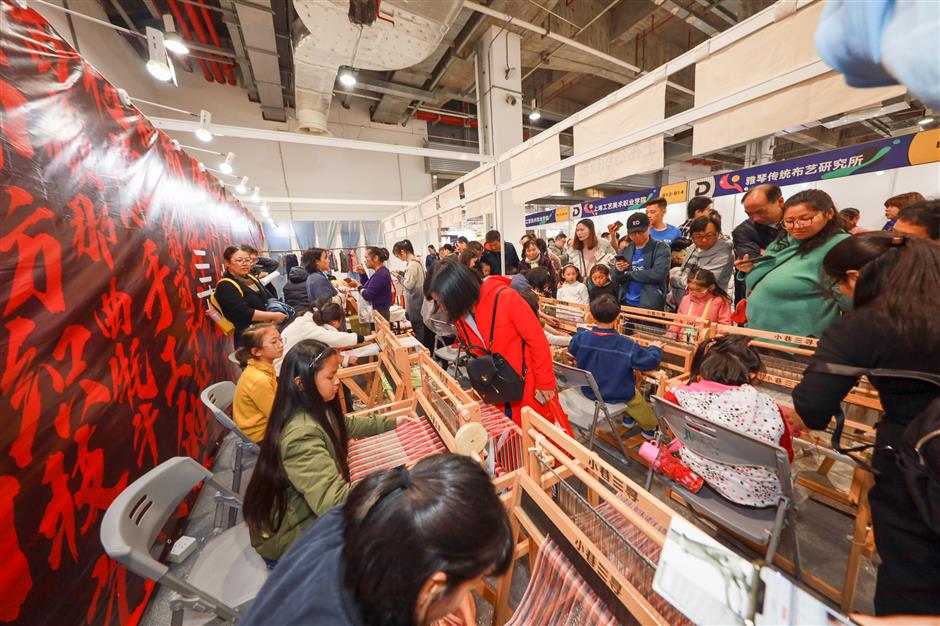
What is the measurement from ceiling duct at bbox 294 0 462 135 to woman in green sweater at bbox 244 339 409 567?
380 cm

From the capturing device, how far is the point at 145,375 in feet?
6.24

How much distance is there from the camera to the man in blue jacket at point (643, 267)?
3.30 meters

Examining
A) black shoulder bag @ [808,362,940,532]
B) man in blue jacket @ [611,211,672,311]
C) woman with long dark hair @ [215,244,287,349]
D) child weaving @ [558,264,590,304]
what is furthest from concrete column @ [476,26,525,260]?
black shoulder bag @ [808,362,940,532]

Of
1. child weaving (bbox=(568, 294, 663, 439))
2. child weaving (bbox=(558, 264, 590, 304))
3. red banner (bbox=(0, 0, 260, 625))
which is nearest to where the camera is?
red banner (bbox=(0, 0, 260, 625))

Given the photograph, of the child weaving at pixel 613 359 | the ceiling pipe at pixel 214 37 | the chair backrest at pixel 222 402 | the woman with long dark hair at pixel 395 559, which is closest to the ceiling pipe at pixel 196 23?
the ceiling pipe at pixel 214 37

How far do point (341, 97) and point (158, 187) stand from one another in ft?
28.7

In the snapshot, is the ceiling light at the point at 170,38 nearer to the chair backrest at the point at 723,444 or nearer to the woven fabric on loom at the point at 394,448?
the woven fabric on loom at the point at 394,448

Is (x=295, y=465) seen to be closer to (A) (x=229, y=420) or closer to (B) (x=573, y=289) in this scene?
(A) (x=229, y=420)

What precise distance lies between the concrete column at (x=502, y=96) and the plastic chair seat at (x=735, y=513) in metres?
4.64

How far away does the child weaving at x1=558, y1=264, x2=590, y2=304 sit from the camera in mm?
4115

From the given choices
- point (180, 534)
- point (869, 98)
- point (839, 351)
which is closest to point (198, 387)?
point (180, 534)

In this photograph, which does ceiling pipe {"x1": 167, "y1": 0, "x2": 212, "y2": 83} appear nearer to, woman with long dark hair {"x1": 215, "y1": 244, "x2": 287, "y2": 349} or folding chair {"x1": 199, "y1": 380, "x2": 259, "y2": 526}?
woman with long dark hair {"x1": 215, "y1": 244, "x2": 287, "y2": 349}

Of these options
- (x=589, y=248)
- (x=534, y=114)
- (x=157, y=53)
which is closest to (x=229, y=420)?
(x=157, y=53)

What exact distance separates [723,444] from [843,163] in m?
7.24
